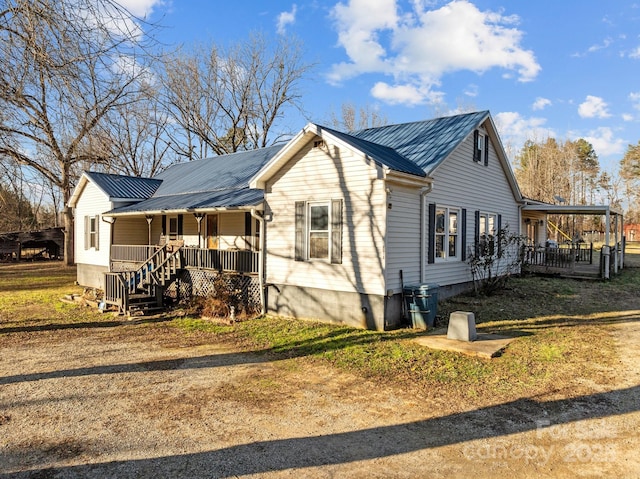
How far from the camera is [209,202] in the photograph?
14.8 meters

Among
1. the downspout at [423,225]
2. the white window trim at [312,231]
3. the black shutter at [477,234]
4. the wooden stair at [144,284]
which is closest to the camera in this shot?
the white window trim at [312,231]

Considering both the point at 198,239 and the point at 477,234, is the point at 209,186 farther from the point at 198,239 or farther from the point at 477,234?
the point at 477,234

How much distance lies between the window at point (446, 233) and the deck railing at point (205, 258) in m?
5.06

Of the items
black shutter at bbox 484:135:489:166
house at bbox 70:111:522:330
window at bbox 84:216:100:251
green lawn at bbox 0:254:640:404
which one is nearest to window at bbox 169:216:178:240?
house at bbox 70:111:522:330

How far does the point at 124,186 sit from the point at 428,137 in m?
13.6

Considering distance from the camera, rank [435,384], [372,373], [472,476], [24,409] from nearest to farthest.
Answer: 1. [472,476]
2. [24,409]
3. [435,384]
4. [372,373]

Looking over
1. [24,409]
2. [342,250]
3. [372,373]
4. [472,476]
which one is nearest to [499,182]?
[342,250]

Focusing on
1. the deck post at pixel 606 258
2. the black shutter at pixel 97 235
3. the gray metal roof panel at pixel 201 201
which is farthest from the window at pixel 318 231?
the deck post at pixel 606 258

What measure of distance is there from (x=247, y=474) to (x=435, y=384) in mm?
3362

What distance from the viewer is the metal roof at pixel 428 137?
1198 centimetres

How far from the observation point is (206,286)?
1400cm

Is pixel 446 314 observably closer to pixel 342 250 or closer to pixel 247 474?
pixel 342 250

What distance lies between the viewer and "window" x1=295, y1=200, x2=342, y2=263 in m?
10.5

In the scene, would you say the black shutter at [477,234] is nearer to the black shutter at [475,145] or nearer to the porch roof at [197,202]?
the black shutter at [475,145]
